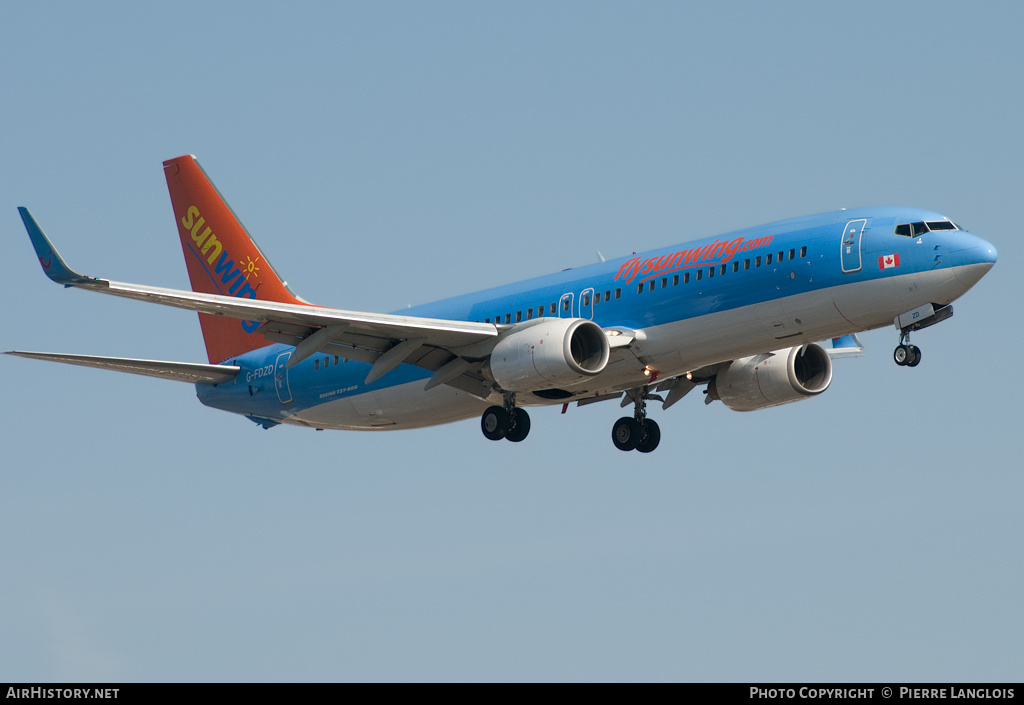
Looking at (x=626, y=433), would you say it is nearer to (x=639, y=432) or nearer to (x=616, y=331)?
(x=639, y=432)

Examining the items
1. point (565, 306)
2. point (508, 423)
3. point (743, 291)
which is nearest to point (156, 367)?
point (508, 423)

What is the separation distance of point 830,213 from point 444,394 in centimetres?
1226

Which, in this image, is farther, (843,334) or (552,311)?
(552,311)

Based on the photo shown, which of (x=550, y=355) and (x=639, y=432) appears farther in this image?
(x=639, y=432)

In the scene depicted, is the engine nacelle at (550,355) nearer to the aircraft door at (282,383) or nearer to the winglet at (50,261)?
the aircraft door at (282,383)

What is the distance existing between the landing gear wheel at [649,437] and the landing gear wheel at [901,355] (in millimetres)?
9936

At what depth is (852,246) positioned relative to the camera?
36.6m

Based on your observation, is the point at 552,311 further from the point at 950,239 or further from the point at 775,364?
the point at 950,239

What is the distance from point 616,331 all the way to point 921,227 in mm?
8206

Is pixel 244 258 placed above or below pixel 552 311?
above

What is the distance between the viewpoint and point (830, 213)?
3784 cm

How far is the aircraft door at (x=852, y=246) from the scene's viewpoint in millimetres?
36438

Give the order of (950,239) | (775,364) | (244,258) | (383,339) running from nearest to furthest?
(950,239) → (383,339) → (775,364) → (244,258)
